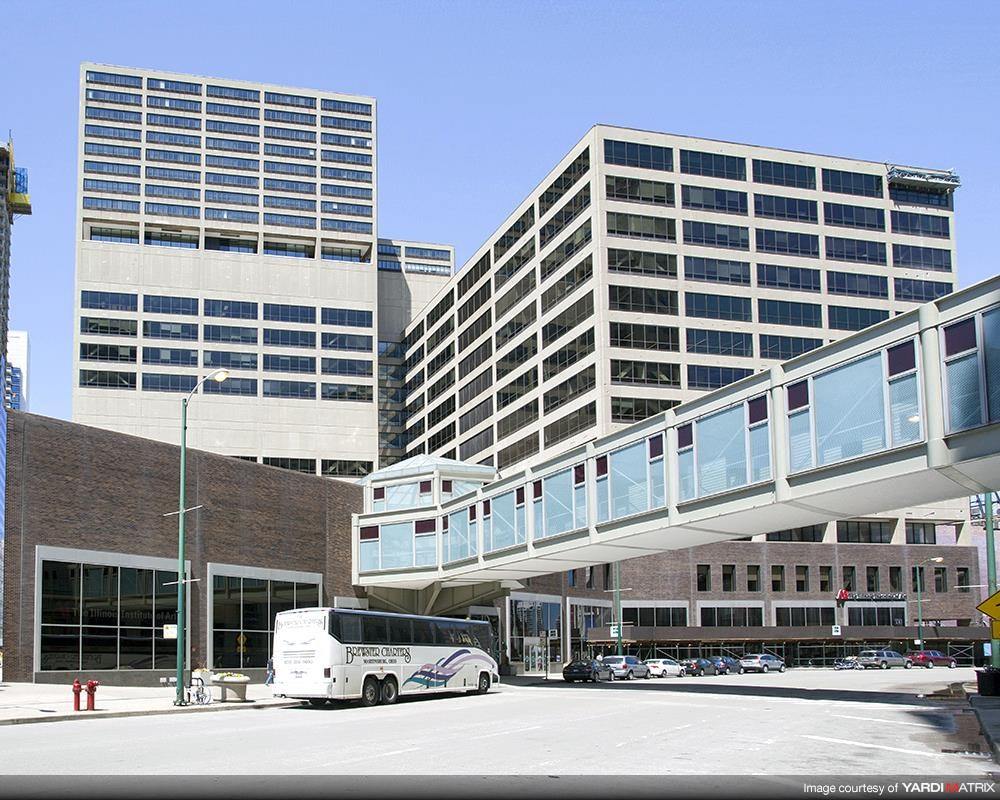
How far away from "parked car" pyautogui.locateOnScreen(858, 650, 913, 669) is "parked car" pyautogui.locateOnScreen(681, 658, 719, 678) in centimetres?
1673

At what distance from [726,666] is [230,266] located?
223 ft

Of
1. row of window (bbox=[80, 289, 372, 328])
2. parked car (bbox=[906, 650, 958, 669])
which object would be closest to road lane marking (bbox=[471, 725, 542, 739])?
parked car (bbox=[906, 650, 958, 669])

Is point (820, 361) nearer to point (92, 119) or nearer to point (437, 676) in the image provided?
point (437, 676)

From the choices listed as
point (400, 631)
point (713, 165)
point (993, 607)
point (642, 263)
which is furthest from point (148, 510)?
point (713, 165)

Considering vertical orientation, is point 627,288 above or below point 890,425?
above

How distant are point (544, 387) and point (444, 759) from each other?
258ft

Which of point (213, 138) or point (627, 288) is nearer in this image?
point (627, 288)

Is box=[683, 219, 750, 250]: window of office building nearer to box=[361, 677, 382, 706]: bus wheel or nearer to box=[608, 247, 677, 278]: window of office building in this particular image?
box=[608, 247, 677, 278]: window of office building

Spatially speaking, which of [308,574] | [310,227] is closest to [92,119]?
[310,227]

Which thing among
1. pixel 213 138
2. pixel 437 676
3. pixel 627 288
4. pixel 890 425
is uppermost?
pixel 213 138

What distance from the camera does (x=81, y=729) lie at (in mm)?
24844

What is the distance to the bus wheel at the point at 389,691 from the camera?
36.3 meters

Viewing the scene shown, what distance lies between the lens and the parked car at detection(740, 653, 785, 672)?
76.9 meters

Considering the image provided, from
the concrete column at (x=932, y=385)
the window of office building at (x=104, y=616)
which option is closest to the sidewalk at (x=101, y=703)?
the window of office building at (x=104, y=616)
